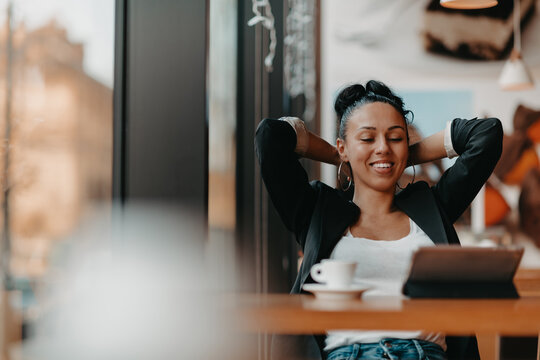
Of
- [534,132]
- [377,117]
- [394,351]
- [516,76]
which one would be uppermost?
[516,76]

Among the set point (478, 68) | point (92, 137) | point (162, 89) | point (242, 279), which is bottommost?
point (242, 279)

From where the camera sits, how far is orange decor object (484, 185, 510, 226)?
588cm

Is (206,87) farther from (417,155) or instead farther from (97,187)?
(417,155)

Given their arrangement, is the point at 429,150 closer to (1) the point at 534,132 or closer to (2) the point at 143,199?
(2) the point at 143,199

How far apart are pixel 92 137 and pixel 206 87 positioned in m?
0.34

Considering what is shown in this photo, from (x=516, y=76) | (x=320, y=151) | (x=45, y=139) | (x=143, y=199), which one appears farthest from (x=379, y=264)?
(x=516, y=76)

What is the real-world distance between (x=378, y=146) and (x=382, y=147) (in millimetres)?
12

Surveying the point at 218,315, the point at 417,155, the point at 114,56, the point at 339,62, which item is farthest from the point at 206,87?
the point at 339,62

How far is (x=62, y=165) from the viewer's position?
3.42 ft

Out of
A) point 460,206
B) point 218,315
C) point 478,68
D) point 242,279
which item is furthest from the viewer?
point 478,68

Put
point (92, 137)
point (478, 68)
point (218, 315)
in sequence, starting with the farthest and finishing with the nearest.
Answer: point (478, 68) → point (92, 137) → point (218, 315)

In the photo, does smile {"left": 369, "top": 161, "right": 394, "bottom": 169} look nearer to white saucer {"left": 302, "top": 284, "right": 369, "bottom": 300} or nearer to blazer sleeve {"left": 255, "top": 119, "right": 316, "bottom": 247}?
blazer sleeve {"left": 255, "top": 119, "right": 316, "bottom": 247}

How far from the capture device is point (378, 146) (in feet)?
5.73

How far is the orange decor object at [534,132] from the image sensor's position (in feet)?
19.6
